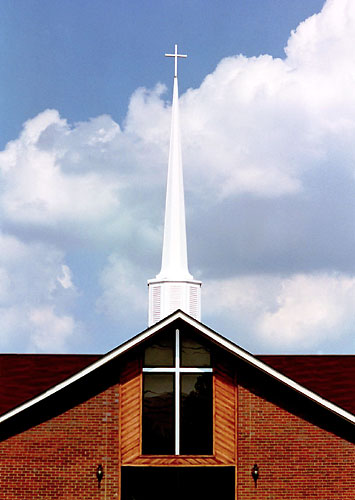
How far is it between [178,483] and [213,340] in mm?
3839

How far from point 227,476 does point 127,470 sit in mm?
2537

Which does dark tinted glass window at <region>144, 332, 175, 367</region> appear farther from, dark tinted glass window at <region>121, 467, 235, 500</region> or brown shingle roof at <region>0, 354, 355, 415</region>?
brown shingle roof at <region>0, 354, 355, 415</region>

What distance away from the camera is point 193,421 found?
72.2 feet

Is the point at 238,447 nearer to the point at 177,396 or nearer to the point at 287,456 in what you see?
the point at 287,456

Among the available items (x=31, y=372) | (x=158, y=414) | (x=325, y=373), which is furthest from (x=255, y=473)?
(x=31, y=372)

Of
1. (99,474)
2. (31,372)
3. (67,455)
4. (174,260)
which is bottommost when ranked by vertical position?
(99,474)

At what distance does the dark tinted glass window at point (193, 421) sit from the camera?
22.0 metres

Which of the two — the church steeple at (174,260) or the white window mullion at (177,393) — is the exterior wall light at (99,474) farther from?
the church steeple at (174,260)

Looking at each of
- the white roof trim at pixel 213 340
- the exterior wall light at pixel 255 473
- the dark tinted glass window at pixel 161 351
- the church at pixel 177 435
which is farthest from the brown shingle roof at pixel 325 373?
the dark tinted glass window at pixel 161 351

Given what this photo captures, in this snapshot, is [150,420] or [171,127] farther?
[171,127]

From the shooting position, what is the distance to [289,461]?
22016 millimetres

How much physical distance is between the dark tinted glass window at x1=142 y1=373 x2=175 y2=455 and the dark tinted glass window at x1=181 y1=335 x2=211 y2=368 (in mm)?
557

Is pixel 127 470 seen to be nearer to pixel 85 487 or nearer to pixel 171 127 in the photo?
pixel 85 487

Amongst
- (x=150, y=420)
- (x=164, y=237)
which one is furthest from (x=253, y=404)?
(x=164, y=237)
